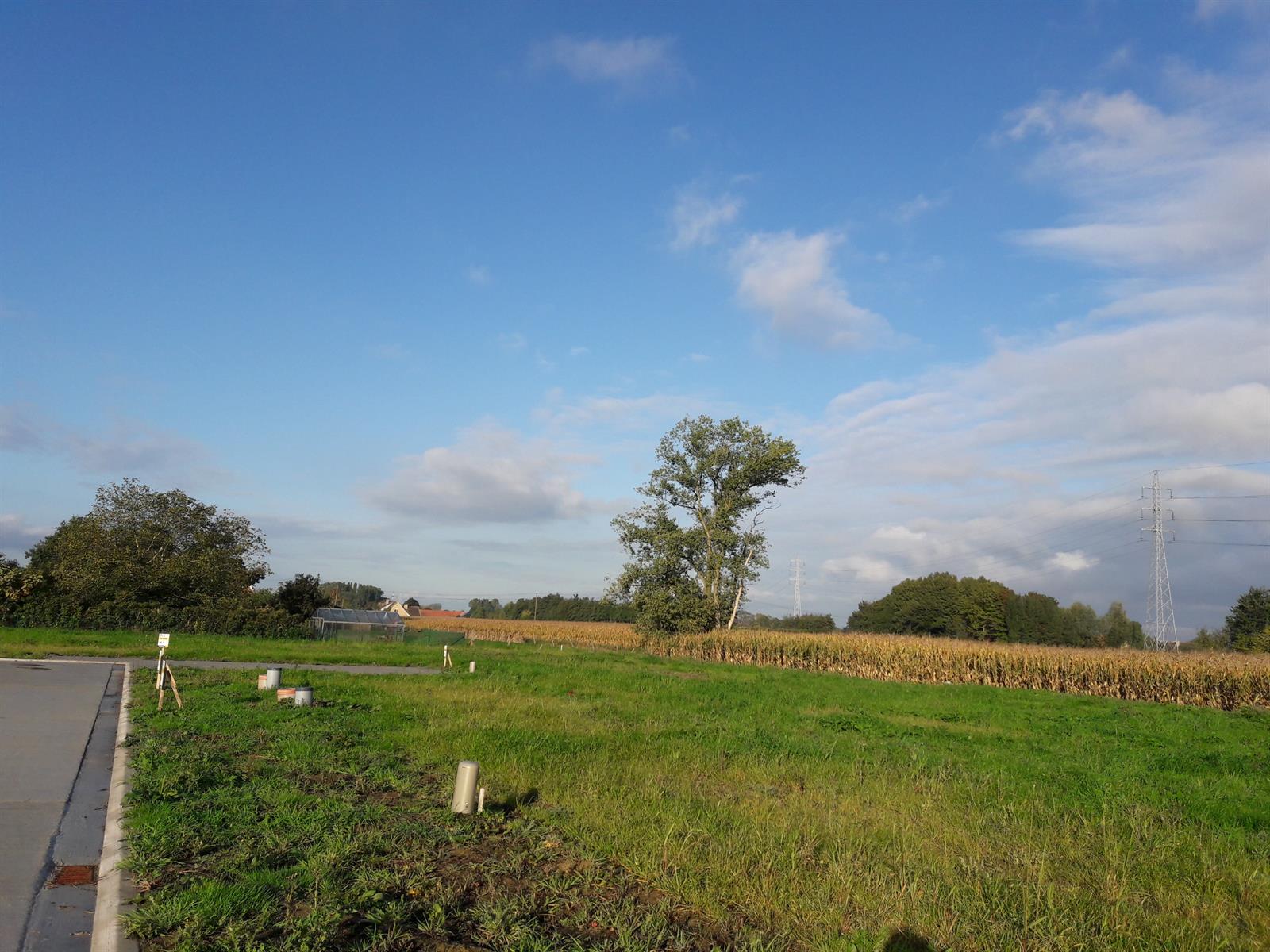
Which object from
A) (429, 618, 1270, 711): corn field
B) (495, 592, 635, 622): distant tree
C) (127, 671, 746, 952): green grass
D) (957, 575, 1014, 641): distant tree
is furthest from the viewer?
(495, 592, 635, 622): distant tree

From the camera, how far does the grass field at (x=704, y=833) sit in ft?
16.1

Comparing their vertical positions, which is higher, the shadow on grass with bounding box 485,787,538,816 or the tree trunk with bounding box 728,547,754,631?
the tree trunk with bounding box 728,547,754,631

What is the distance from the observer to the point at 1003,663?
29812mm

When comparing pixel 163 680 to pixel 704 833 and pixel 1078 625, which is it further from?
pixel 1078 625

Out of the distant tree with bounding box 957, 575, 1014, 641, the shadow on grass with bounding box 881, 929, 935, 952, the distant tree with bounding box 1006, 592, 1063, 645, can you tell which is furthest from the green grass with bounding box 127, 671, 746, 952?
the distant tree with bounding box 1006, 592, 1063, 645

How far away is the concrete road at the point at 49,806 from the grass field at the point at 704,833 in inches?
16.2

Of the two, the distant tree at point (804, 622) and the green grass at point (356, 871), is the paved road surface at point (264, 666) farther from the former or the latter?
the distant tree at point (804, 622)

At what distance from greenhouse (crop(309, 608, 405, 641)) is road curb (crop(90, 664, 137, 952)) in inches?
1356

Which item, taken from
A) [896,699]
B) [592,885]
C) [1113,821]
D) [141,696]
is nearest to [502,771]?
[592,885]

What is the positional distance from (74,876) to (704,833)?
4509 mm

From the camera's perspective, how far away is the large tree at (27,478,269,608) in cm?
3881

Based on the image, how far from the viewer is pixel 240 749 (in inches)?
386

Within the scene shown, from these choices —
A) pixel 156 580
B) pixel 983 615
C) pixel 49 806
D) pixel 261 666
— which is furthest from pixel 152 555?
pixel 983 615

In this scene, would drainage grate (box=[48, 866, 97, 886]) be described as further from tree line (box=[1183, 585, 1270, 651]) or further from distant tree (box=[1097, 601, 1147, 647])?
distant tree (box=[1097, 601, 1147, 647])
